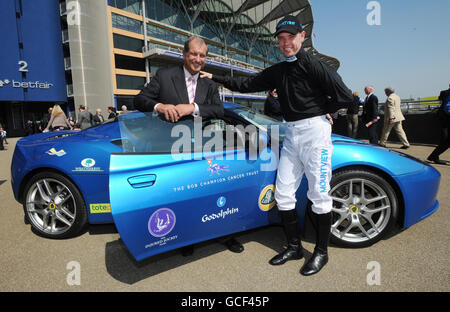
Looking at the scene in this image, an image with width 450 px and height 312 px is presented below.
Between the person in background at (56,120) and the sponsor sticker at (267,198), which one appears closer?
the sponsor sticker at (267,198)

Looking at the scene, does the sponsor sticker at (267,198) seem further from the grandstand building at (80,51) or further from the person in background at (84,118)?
the grandstand building at (80,51)

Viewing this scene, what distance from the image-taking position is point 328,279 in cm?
193

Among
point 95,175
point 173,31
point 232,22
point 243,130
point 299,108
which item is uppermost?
point 232,22

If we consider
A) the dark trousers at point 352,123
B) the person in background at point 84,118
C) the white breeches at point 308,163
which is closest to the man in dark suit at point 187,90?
the white breeches at point 308,163

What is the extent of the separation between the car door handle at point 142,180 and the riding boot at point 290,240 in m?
1.09

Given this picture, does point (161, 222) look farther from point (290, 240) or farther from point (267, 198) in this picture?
point (290, 240)

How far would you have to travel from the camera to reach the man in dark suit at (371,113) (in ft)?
22.4

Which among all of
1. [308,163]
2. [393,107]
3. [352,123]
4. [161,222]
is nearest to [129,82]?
[352,123]

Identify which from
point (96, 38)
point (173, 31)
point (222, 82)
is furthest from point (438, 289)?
point (173, 31)

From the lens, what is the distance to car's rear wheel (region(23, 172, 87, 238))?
8.34ft

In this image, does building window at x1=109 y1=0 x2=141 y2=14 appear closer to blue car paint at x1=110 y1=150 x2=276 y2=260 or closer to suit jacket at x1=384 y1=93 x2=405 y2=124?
suit jacket at x1=384 y1=93 x2=405 y2=124

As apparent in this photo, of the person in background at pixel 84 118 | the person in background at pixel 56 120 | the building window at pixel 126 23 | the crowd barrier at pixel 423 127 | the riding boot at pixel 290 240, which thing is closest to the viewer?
the riding boot at pixel 290 240

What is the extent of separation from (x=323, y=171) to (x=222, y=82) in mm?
1332

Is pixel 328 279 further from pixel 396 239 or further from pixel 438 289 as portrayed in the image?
pixel 396 239
